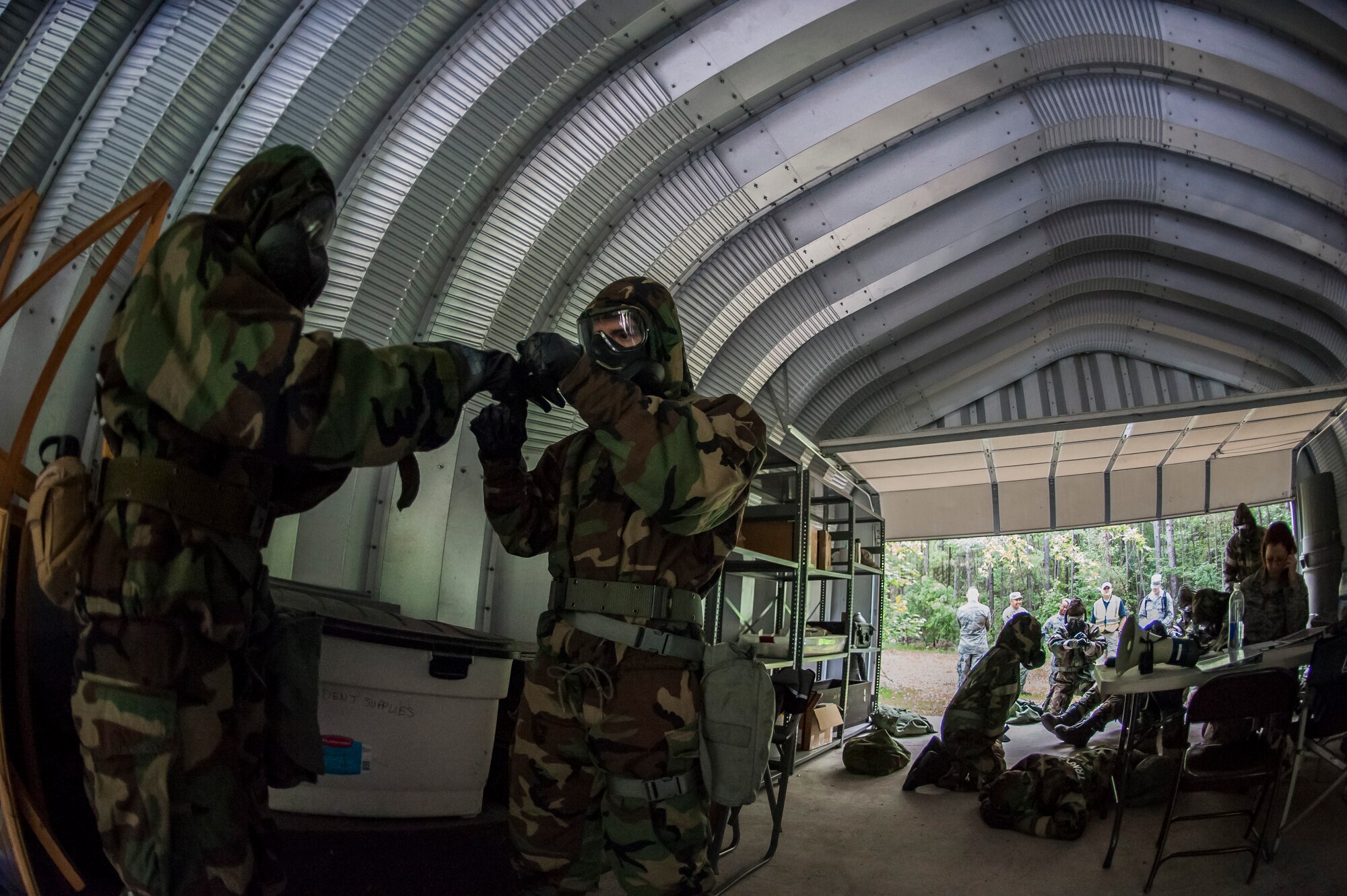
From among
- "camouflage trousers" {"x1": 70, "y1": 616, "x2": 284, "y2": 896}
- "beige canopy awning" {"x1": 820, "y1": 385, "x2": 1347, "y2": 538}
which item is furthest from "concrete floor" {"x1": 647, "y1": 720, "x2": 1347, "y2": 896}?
"beige canopy awning" {"x1": 820, "y1": 385, "x2": 1347, "y2": 538}

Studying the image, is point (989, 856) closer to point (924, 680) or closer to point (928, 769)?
point (928, 769)

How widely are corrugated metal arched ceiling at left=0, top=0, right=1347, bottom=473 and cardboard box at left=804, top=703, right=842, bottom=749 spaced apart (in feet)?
7.85

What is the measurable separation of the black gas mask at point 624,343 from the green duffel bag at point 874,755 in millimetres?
4761

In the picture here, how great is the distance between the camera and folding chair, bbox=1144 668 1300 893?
3295mm

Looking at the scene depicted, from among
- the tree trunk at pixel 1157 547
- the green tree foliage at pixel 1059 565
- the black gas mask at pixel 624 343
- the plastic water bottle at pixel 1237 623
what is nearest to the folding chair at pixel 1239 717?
the plastic water bottle at pixel 1237 623

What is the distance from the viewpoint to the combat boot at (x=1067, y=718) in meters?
7.56

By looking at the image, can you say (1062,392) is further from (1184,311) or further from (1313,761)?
(1313,761)

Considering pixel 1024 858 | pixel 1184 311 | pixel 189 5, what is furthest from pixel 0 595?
pixel 1184 311

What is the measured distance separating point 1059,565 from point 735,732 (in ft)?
82.1

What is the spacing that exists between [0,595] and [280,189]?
993 millimetres

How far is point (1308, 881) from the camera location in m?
3.27

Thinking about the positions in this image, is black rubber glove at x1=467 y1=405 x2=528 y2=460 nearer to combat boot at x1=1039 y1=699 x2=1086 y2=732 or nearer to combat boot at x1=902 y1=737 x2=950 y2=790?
combat boot at x1=902 y1=737 x2=950 y2=790

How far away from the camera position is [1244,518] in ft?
23.2

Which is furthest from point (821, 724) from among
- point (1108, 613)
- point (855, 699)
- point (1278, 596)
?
point (1108, 613)
